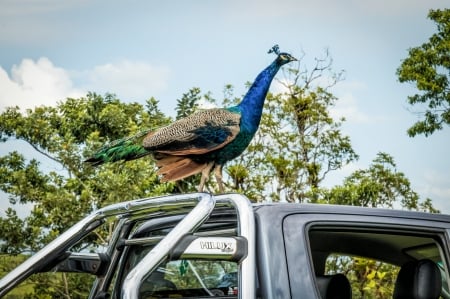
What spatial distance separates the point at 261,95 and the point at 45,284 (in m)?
5.76

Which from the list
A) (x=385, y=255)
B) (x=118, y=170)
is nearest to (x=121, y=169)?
(x=118, y=170)

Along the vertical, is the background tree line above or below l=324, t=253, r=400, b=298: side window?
above

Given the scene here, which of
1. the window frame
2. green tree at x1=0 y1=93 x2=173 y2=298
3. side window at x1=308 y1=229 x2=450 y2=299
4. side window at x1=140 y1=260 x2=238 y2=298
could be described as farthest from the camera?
green tree at x1=0 y1=93 x2=173 y2=298

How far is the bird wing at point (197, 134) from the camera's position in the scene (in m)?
6.88

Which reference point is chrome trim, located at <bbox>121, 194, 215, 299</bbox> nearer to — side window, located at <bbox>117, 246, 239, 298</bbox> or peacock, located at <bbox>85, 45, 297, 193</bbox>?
side window, located at <bbox>117, 246, 239, 298</bbox>

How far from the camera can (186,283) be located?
11.3 ft

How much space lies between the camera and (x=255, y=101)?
7883 mm

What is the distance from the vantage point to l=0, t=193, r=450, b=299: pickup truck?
2619 mm

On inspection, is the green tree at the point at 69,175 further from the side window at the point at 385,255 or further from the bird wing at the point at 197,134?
the side window at the point at 385,255

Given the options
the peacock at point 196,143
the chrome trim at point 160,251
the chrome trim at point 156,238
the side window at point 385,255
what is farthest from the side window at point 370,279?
the chrome trim at point 160,251

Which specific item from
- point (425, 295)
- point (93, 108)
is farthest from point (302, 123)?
point (425, 295)

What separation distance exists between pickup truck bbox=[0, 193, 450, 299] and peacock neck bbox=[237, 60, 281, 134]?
3.51 m

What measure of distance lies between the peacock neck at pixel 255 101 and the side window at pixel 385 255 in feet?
10.9

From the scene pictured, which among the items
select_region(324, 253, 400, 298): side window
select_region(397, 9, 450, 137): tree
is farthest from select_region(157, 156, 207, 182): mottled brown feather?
select_region(397, 9, 450, 137): tree
